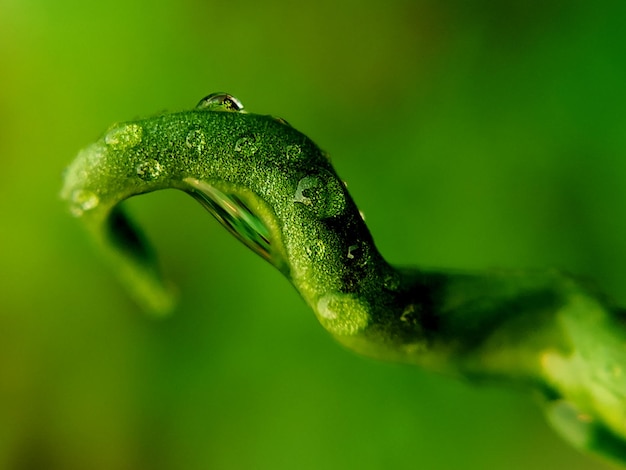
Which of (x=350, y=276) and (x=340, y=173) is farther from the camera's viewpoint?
(x=340, y=173)

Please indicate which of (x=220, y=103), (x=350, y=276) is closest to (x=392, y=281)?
(x=350, y=276)

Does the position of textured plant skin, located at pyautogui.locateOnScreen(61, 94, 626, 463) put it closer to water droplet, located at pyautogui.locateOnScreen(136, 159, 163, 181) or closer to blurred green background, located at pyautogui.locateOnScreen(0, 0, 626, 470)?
water droplet, located at pyautogui.locateOnScreen(136, 159, 163, 181)

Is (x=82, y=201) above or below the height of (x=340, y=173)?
below

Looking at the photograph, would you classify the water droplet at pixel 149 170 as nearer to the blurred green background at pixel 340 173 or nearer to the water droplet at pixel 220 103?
the water droplet at pixel 220 103

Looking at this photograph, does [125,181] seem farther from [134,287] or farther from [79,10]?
[79,10]

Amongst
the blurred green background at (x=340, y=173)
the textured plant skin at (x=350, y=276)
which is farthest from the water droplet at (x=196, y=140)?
the blurred green background at (x=340, y=173)

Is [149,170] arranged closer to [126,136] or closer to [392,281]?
[126,136]
